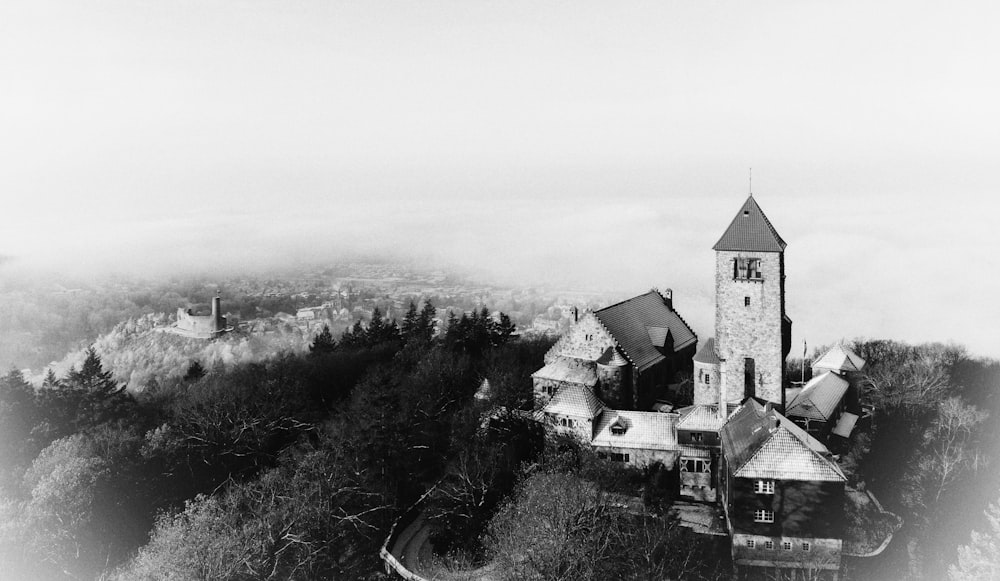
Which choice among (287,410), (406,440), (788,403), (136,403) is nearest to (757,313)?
(788,403)

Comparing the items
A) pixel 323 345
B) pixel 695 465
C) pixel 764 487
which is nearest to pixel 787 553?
pixel 764 487

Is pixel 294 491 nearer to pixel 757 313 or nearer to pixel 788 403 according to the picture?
pixel 757 313

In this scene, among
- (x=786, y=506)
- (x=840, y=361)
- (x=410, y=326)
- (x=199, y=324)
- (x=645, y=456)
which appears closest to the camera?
(x=786, y=506)

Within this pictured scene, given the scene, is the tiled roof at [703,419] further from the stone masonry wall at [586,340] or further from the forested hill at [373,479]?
the stone masonry wall at [586,340]

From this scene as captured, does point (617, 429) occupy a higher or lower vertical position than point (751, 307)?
lower

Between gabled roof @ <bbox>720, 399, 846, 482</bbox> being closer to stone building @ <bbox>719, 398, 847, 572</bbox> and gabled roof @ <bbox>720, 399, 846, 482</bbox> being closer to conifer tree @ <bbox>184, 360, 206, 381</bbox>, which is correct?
stone building @ <bbox>719, 398, 847, 572</bbox>

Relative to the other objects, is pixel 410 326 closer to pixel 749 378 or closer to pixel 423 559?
pixel 423 559

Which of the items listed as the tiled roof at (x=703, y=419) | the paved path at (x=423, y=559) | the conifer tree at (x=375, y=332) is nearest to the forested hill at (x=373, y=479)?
the paved path at (x=423, y=559)

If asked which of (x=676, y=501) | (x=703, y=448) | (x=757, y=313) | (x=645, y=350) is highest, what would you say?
(x=757, y=313)
